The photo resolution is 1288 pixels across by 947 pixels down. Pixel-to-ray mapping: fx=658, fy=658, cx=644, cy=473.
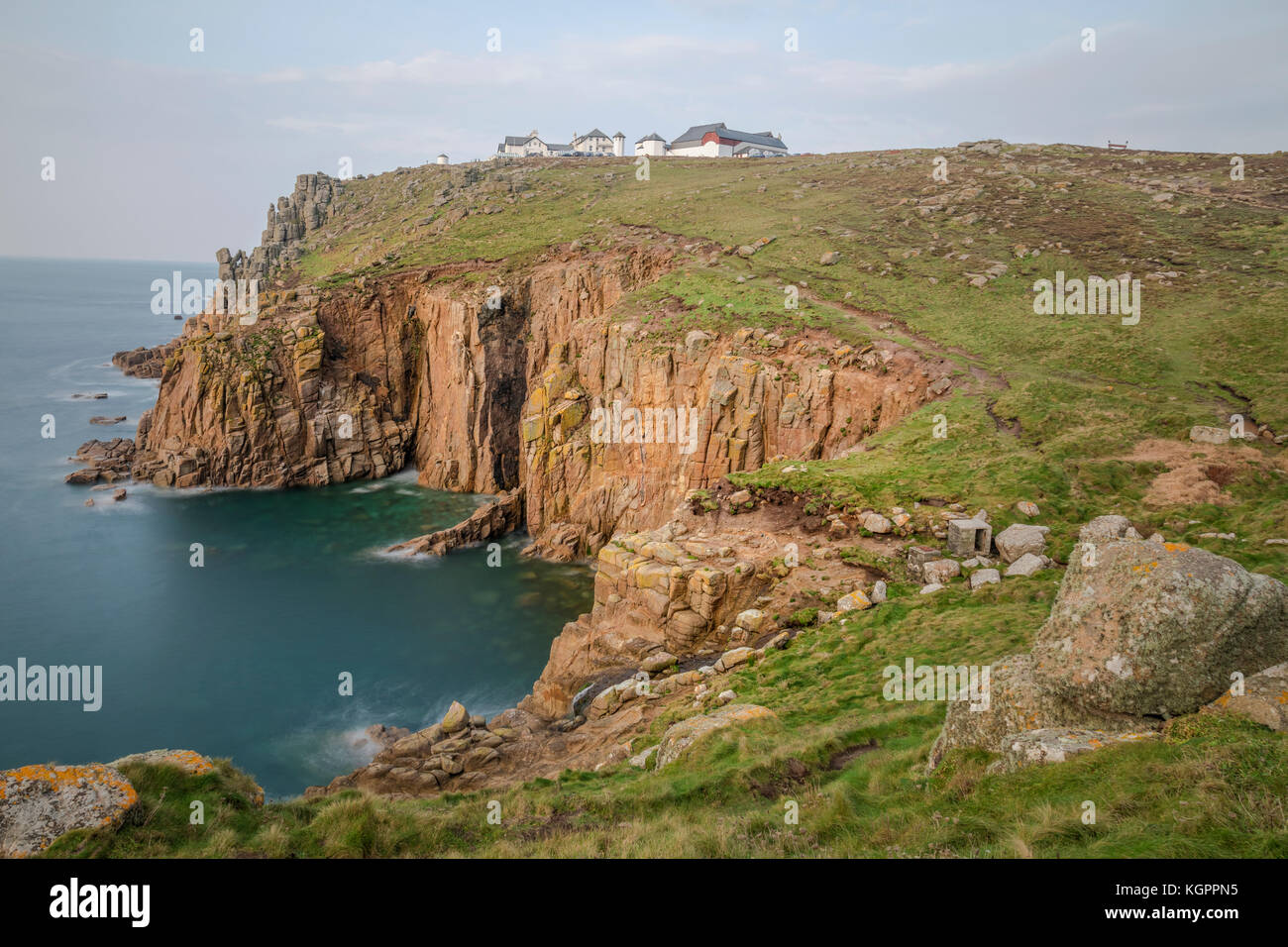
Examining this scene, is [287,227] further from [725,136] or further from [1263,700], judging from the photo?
[1263,700]

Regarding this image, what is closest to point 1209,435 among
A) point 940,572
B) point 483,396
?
point 940,572

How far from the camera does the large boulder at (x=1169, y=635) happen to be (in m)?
8.47

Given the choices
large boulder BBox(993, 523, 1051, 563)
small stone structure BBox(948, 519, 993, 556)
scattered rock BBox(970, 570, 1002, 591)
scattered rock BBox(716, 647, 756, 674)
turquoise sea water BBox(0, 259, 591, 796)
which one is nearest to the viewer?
scattered rock BBox(716, 647, 756, 674)

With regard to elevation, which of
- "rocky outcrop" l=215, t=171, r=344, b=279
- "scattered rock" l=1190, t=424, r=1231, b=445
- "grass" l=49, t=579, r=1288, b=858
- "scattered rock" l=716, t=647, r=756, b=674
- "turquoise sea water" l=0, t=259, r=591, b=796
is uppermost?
"rocky outcrop" l=215, t=171, r=344, b=279

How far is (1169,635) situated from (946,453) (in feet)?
65.3

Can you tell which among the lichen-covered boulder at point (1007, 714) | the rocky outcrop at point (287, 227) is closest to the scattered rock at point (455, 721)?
the lichen-covered boulder at point (1007, 714)

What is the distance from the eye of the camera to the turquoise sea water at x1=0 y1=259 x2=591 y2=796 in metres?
27.6

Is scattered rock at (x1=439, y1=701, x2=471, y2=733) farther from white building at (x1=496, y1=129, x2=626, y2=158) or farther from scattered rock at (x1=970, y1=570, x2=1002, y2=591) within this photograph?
white building at (x1=496, y1=129, x2=626, y2=158)

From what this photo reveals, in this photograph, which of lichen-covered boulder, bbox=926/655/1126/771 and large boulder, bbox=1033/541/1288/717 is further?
lichen-covered boulder, bbox=926/655/1126/771

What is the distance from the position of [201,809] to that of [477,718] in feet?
41.2

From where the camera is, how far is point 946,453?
27375mm

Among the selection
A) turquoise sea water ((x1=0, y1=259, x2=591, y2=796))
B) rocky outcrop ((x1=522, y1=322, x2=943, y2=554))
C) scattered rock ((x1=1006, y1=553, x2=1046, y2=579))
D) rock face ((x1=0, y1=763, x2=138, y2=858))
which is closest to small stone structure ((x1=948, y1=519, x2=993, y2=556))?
scattered rock ((x1=1006, y1=553, x2=1046, y2=579))

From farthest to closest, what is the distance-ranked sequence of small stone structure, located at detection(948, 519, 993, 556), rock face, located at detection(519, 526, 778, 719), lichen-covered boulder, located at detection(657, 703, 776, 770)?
rock face, located at detection(519, 526, 778, 719) → small stone structure, located at detection(948, 519, 993, 556) → lichen-covered boulder, located at detection(657, 703, 776, 770)
